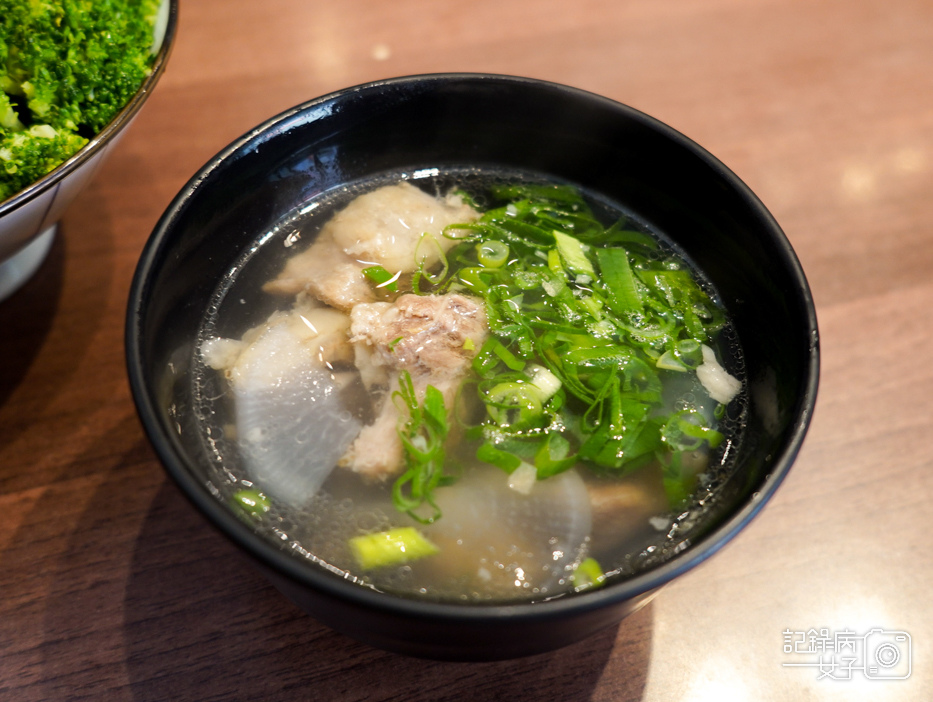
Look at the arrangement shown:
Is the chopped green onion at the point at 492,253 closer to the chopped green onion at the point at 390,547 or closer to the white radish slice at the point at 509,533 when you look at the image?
the white radish slice at the point at 509,533

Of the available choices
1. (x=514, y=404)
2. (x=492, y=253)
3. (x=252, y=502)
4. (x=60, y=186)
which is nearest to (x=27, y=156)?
(x=60, y=186)

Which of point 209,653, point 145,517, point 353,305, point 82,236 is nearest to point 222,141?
point 82,236

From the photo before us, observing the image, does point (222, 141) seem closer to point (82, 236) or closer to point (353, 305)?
point (82, 236)

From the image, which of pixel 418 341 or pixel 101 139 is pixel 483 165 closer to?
pixel 418 341

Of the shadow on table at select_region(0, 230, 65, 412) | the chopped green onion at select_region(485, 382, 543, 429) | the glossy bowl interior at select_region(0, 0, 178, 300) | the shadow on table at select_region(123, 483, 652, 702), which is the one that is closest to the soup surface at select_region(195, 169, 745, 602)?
the chopped green onion at select_region(485, 382, 543, 429)

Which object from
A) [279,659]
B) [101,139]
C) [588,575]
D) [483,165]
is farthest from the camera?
[483,165]

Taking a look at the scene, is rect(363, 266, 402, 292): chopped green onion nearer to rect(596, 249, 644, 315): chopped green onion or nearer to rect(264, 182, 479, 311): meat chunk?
rect(264, 182, 479, 311): meat chunk
